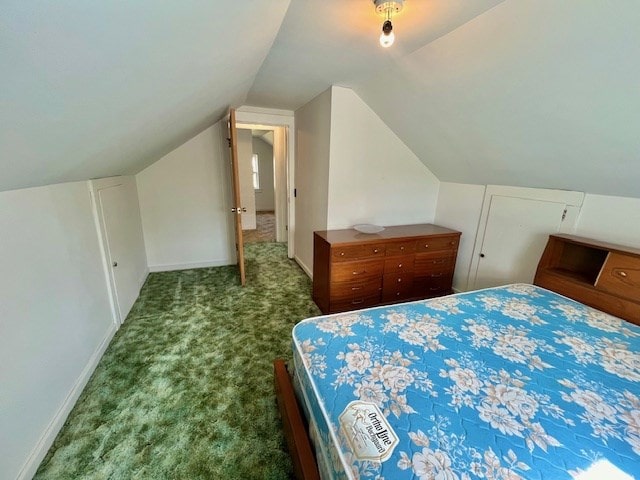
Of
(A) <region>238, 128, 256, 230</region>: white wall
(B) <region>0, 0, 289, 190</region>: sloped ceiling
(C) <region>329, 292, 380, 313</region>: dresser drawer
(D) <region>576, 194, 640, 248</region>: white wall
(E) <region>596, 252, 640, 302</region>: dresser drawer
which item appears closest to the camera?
(B) <region>0, 0, 289, 190</region>: sloped ceiling

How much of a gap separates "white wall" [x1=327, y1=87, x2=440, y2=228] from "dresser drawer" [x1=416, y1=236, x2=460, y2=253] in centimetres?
51

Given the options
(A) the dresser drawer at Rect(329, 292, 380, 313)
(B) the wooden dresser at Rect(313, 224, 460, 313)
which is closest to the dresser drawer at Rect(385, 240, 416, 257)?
(B) the wooden dresser at Rect(313, 224, 460, 313)

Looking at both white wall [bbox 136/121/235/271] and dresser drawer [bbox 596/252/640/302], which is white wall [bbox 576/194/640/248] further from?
white wall [bbox 136/121/235/271]

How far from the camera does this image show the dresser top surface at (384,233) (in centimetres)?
248

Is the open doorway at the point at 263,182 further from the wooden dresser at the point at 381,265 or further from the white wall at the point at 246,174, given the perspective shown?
the wooden dresser at the point at 381,265

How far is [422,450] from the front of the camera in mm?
831

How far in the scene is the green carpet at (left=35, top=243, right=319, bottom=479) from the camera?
130cm

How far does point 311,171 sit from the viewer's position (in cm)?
317

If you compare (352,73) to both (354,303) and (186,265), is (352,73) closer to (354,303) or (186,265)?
Answer: (354,303)

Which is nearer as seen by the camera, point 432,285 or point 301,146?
point 432,285

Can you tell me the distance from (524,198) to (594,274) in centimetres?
77

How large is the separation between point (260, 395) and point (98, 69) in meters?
1.76

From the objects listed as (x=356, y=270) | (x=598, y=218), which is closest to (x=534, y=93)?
(x=598, y=218)

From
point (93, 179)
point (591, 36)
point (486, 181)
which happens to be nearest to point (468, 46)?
point (591, 36)
